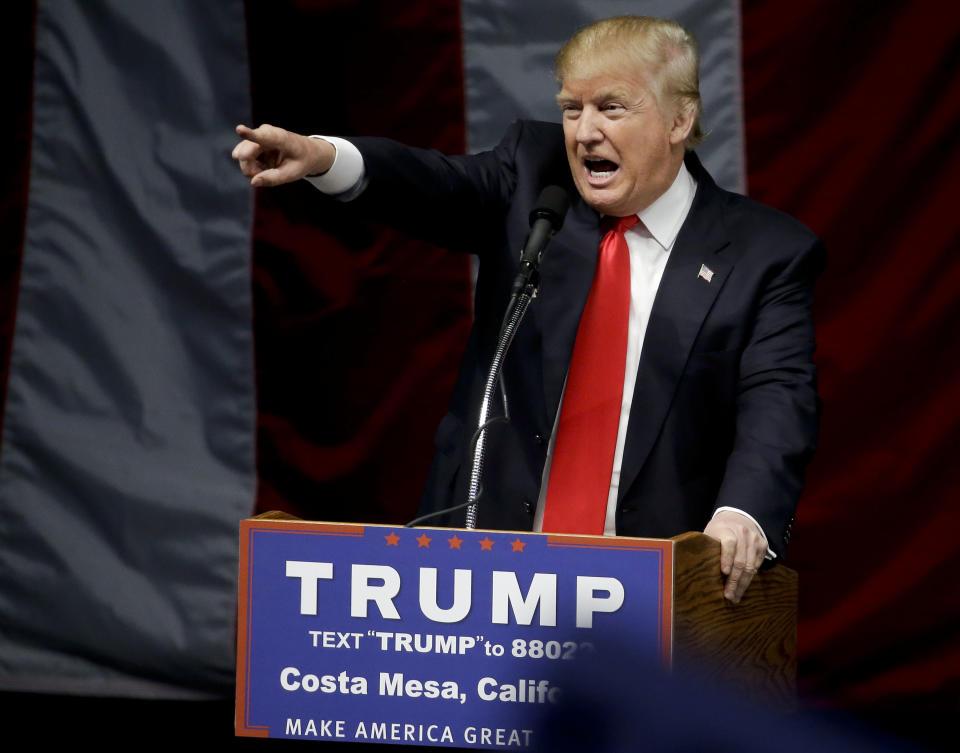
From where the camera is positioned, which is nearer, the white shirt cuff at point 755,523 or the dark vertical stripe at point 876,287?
the white shirt cuff at point 755,523

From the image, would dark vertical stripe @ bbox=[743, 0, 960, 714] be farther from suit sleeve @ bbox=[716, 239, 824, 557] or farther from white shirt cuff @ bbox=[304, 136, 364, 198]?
white shirt cuff @ bbox=[304, 136, 364, 198]

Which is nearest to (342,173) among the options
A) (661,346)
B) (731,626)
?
(661,346)

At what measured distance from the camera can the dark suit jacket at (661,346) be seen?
156cm

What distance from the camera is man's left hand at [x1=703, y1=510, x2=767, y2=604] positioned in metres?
1.24

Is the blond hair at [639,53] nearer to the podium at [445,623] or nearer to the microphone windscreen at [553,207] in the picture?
the microphone windscreen at [553,207]

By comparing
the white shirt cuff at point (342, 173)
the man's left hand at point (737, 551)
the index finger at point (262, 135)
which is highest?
the index finger at point (262, 135)

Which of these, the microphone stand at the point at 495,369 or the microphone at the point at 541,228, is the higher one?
the microphone at the point at 541,228

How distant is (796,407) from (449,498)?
0.48 m

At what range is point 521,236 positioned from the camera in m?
1.71

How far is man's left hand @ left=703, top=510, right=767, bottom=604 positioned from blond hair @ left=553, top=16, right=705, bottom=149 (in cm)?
61

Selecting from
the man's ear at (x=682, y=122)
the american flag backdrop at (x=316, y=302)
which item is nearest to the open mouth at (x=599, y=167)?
the man's ear at (x=682, y=122)

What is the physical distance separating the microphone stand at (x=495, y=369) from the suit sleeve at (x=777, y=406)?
0.29 meters

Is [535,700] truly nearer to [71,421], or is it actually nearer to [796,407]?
[796,407]

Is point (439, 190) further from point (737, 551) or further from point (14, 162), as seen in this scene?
point (14, 162)
